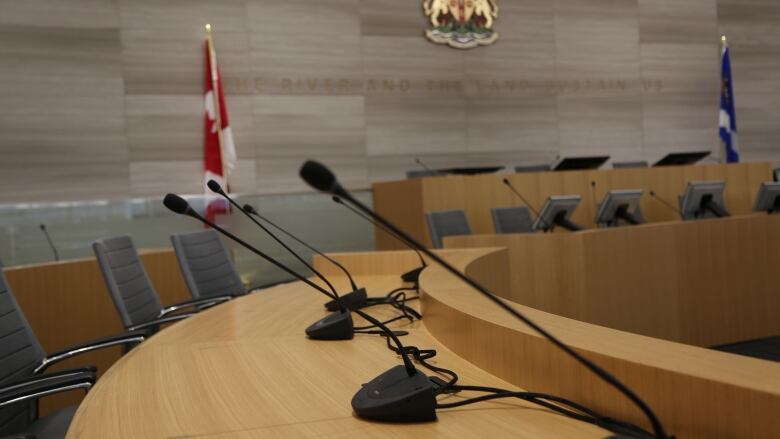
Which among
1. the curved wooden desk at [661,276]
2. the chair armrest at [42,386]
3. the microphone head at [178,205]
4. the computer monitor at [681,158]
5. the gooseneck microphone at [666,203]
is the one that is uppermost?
the microphone head at [178,205]

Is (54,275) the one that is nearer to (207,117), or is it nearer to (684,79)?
(207,117)

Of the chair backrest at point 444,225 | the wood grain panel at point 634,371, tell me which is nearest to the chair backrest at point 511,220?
the chair backrest at point 444,225

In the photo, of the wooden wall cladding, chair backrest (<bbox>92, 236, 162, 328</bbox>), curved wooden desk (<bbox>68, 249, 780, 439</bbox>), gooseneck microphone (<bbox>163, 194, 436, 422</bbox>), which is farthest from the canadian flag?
gooseneck microphone (<bbox>163, 194, 436, 422</bbox>)

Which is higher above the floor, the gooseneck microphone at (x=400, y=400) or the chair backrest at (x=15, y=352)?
the gooseneck microphone at (x=400, y=400)

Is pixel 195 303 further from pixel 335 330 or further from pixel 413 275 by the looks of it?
pixel 335 330

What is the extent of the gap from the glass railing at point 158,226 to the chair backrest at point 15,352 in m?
4.88

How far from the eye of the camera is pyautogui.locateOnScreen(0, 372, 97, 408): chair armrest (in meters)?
1.81

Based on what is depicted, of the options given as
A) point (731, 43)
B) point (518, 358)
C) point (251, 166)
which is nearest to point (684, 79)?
point (731, 43)

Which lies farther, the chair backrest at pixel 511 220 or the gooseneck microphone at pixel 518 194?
the gooseneck microphone at pixel 518 194

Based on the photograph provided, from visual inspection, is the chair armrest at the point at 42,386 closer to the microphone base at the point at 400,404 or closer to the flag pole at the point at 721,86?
the microphone base at the point at 400,404

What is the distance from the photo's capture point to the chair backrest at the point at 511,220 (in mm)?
5676

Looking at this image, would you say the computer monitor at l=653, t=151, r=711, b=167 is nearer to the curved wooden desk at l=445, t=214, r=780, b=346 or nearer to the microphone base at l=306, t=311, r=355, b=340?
the curved wooden desk at l=445, t=214, r=780, b=346

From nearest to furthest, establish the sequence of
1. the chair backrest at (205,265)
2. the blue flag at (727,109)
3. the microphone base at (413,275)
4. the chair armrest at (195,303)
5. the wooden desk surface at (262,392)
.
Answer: the wooden desk surface at (262,392) → the microphone base at (413,275) → the chair armrest at (195,303) → the chair backrest at (205,265) → the blue flag at (727,109)

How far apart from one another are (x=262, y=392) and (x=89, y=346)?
1231mm
